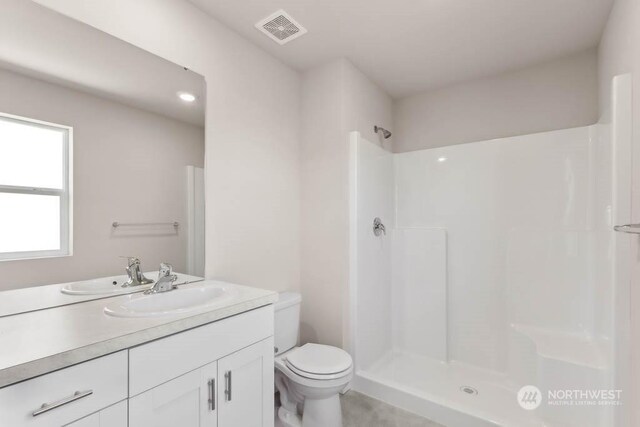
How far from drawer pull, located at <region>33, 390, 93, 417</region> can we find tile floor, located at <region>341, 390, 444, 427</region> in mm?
1503

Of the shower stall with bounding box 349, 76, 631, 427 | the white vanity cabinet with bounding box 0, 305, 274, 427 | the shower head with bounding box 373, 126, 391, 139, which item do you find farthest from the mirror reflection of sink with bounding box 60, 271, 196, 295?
the shower head with bounding box 373, 126, 391, 139

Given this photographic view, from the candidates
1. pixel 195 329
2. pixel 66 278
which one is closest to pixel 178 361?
pixel 195 329

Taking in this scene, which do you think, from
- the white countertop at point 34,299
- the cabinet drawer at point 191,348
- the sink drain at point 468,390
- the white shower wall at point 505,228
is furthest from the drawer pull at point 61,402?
the white shower wall at point 505,228

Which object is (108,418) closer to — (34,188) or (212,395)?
(212,395)

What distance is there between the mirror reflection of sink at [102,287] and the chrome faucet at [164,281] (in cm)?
5

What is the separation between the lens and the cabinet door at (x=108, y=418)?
822mm

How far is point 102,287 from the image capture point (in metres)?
1.34

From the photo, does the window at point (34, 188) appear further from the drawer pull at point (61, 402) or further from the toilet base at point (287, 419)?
the toilet base at point (287, 419)

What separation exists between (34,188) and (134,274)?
53 centimetres

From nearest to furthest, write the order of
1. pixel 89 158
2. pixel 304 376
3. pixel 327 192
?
pixel 89 158
pixel 304 376
pixel 327 192

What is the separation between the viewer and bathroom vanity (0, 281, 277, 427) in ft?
2.49

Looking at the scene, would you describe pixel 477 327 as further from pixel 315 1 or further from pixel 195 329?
pixel 315 1

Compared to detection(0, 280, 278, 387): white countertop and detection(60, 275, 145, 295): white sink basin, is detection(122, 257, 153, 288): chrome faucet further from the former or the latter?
detection(0, 280, 278, 387): white countertop

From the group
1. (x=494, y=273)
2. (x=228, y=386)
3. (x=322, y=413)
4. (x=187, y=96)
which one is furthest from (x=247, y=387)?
(x=494, y=273)
